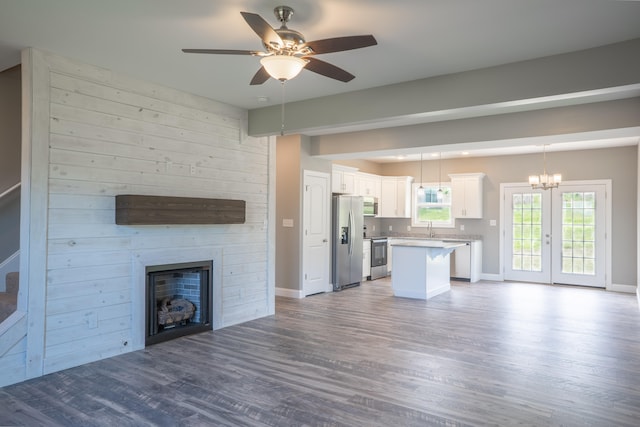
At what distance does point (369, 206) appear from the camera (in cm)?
942

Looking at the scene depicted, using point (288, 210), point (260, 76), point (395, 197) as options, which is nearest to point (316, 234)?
point (288, 210)

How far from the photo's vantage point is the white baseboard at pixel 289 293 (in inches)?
280

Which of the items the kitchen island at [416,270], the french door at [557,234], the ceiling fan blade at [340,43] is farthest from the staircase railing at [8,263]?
the french door at [557,234]

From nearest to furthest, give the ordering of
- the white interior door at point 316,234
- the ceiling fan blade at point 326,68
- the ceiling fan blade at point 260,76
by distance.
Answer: the ceiling fan blade at point 326,68
the ceiling fan blade at point 260,76
the white interior door at point 316,234

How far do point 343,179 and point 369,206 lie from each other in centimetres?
118

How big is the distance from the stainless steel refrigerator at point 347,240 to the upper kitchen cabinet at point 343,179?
1.12ft

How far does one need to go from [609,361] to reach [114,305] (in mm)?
4686

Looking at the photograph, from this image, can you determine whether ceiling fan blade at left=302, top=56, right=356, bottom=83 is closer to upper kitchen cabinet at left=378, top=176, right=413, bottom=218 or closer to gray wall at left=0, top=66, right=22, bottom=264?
gray wall at left=0, top=66, right=22, bottom=264

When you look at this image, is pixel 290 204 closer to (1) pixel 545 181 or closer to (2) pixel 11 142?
(2) pixel 11 142

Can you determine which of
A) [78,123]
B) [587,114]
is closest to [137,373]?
[78,123]

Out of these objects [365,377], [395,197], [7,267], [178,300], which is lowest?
[365,377]

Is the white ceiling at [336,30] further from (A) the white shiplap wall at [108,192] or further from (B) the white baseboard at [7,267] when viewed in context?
(B) the white baseboard at [7,267]

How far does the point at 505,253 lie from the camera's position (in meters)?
9.20

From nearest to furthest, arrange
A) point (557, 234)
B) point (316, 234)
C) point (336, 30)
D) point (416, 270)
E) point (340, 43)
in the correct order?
point (340, 43)
point (336, 30)
point (416, 270)
point (316, 234)
point (557, 234)
